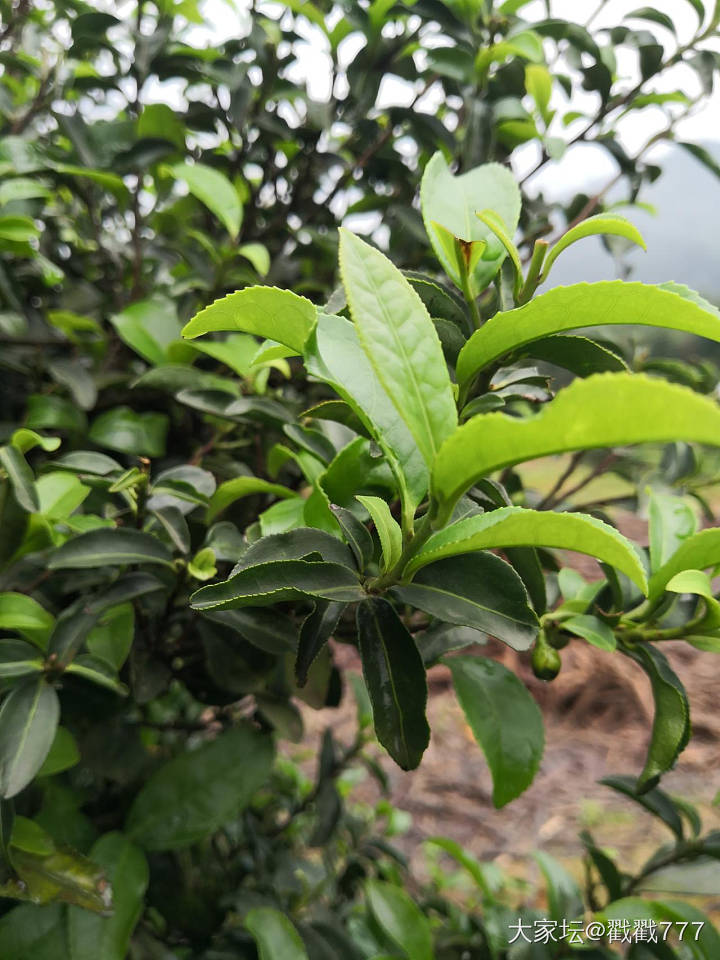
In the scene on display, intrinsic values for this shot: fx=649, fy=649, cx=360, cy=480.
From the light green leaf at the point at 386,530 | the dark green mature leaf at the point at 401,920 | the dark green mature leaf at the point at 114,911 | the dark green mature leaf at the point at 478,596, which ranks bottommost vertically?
the dark green mature leaf at the point at 401,920

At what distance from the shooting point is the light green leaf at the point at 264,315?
0.37 m

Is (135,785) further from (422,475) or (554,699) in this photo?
(554,699)

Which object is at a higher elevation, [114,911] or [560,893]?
[114,911]

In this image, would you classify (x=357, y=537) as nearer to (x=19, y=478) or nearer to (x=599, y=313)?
(x=599, y=313)

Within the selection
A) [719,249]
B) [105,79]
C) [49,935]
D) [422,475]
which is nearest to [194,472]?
[422,475]

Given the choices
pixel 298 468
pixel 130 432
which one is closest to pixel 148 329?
pixel 130 432

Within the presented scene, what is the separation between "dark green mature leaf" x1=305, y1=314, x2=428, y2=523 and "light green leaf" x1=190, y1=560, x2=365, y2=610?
70 millimetres

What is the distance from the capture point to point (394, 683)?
440 mm

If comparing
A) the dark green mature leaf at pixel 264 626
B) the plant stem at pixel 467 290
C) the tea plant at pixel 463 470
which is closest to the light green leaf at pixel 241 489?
→ the tea plant at pixel 463 470

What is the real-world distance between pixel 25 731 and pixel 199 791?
33 cm

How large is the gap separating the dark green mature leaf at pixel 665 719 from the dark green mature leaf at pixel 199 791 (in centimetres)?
47

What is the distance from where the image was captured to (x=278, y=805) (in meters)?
1.37

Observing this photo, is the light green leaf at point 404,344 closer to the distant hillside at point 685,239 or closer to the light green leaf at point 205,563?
the light green leaf at point 205,563

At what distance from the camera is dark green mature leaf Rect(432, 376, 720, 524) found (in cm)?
25
